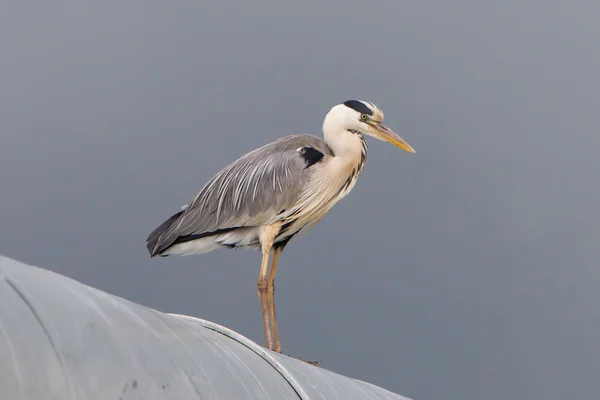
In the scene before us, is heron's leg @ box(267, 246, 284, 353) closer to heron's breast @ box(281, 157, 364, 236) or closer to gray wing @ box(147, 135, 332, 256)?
heron's breast @ box(281, 157, 364, 236)

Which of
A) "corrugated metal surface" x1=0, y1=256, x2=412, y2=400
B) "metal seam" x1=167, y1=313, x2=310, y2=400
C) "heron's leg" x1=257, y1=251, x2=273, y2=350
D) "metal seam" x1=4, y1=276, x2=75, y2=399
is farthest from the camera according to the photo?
"heron's leg" x1=257, y1=251, x2=273, y2=350

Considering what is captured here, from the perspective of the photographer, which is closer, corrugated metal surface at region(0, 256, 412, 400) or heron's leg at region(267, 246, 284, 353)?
corrugated metal surface at region(0, 256, 412, 400)

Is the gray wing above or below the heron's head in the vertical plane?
below

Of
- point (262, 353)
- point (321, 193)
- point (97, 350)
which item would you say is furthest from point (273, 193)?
point (97, 350)

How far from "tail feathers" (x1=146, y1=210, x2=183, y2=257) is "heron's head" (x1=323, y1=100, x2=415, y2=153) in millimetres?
1522

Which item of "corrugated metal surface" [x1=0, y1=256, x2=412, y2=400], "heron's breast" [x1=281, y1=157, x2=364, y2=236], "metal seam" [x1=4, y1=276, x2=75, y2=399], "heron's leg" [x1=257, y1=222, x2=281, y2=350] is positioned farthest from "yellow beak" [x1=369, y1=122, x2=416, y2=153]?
"metal seam" [x1=4, y1=276, x2=75, y2=399]

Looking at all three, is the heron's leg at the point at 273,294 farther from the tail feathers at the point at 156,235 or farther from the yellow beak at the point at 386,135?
the yellow beak at the point at 386,135

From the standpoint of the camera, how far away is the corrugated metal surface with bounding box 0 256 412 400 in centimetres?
372

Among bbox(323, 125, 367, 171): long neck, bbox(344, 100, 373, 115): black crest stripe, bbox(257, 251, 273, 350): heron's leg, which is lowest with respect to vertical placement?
bbox(257, 251, 273, 350): heron's leg

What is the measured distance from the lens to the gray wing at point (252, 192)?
9844mm

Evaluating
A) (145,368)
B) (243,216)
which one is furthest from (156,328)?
(243,216)

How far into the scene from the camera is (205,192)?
399 inches

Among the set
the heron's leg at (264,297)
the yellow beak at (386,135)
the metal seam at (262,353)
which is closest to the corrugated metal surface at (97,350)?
the metal seam at (262,353)

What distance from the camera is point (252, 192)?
9828 millimetres
